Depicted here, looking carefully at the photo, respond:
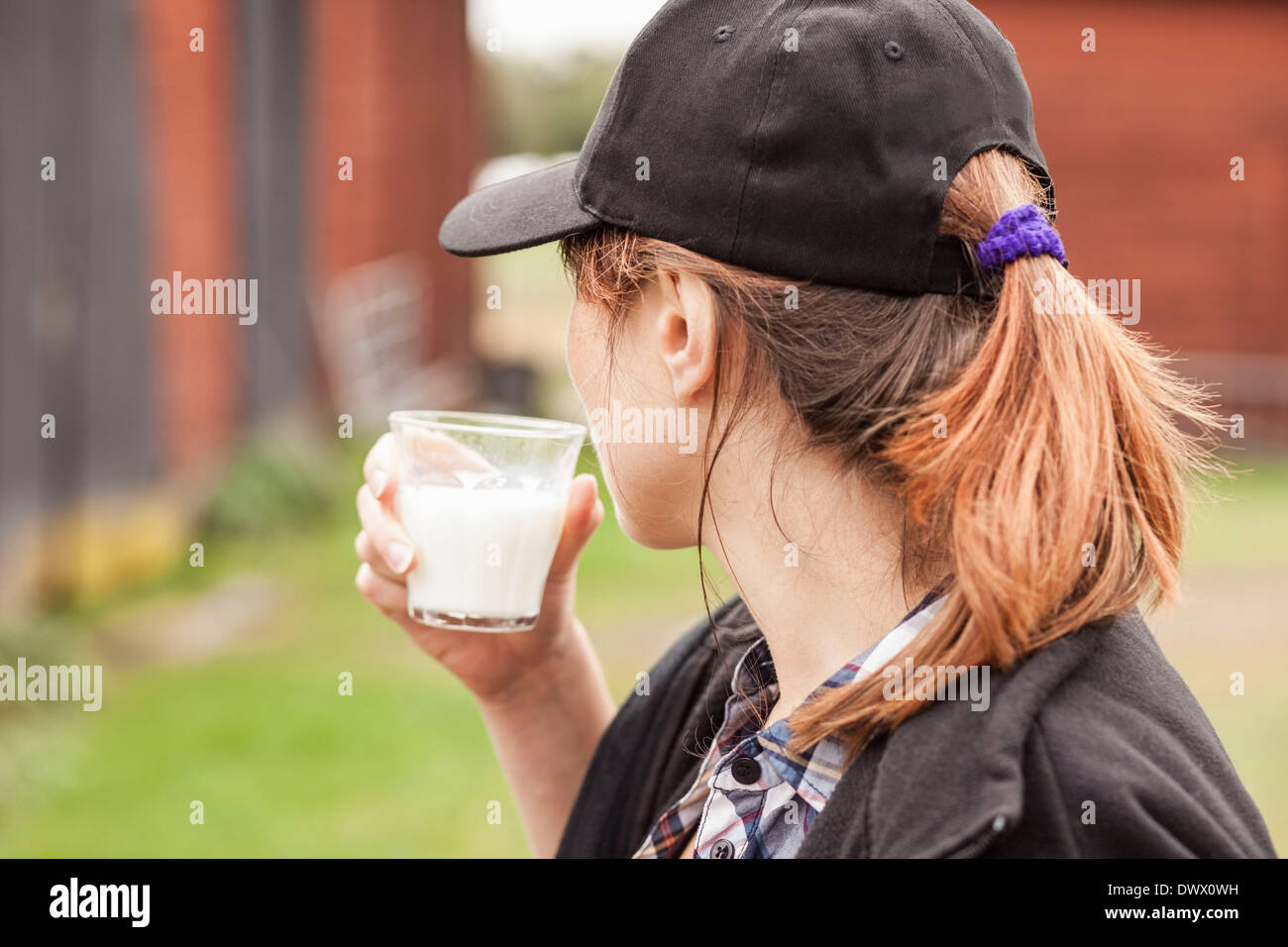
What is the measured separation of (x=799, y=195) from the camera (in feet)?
4.69

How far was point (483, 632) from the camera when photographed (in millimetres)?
2061

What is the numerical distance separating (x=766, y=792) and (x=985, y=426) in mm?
514

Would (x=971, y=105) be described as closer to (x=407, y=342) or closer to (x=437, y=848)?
(x=437, y=848)

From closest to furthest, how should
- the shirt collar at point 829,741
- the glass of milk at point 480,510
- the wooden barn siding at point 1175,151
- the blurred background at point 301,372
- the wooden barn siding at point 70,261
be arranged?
1. the shirt collar at point 829,741
2. the glass of milk at point 480,510
3. the blurred background at point 301,372
4. the wooden barn siding at point 70,261
5. the wooden barn siding at point 1175,151

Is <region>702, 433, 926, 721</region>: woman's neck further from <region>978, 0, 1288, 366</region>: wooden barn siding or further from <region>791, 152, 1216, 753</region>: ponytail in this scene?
<region>978, 0, 1288, 366</region>: wooden barn siding

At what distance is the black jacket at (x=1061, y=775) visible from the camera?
121cm

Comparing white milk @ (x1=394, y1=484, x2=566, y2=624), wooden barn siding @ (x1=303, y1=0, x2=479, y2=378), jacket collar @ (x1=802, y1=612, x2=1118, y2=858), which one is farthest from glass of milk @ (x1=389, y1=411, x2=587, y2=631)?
wooden barn siding @ (x1=303, y1=0, x2=479, y2=378)

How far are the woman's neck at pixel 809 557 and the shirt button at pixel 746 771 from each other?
86mm

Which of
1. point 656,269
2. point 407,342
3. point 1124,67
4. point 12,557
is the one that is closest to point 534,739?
point 656,269

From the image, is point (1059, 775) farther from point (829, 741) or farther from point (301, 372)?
point (301, 372)

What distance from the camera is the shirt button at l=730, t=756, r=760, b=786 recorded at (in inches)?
61.2

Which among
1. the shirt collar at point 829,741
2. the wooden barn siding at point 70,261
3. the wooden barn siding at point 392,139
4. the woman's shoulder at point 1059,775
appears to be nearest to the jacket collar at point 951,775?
the woman's shoulder at point 1059,775

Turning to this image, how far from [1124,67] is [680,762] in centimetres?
1408

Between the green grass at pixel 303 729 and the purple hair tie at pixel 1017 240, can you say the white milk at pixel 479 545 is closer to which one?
the purple hair tie at pixel 1017 240
